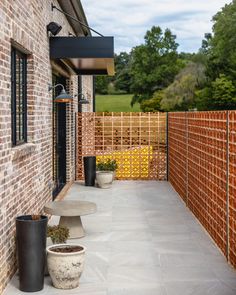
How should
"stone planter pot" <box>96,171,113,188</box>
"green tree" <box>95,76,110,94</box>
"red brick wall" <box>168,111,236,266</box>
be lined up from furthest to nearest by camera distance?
"green tree" <box>95,76,110,94</box>
"stone planter pot" <box>96,171,113,188</box>
"red brick wall" <box>168,111,236,266</box>

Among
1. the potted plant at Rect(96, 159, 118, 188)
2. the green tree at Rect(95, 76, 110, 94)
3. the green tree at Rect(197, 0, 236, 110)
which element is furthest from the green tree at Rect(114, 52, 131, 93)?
the potted plant at Rect(96, 159, 118, 188)

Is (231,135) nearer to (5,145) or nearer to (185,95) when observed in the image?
(5,145)

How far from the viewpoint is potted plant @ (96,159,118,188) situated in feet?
50.0

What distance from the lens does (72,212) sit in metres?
8.82

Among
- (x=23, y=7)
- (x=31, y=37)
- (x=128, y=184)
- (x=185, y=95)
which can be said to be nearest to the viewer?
(x=23, y=7)

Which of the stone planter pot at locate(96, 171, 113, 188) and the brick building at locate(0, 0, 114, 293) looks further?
the stone planter pot at locate(96, 171, 113, 188)

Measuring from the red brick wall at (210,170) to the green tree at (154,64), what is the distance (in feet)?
204

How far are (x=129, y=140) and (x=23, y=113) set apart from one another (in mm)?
9133

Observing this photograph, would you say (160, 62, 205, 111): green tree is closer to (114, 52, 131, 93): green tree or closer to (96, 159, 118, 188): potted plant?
(114, 52, 131, 93): green tree

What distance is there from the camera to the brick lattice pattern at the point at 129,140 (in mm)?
17297

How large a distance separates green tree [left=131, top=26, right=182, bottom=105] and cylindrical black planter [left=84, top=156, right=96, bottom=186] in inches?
2354

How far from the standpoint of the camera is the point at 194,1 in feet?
214

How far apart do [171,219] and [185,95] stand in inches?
2051

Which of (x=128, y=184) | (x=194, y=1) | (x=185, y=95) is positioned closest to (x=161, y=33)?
(x=194, y=1)
